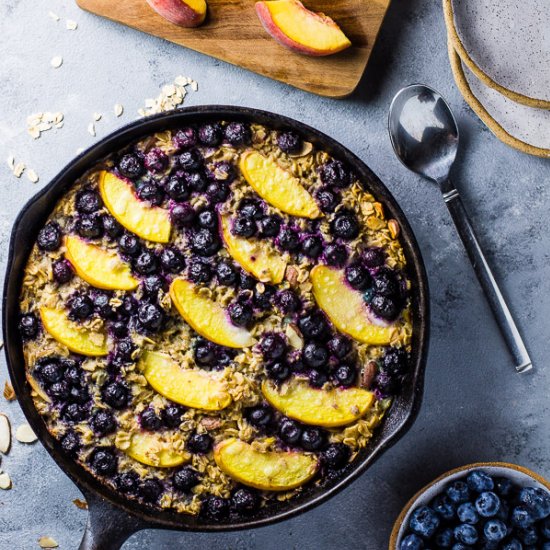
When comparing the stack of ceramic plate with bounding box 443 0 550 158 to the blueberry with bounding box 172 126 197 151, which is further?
the stack of ceramic plate with bounding box 443 0 550 158

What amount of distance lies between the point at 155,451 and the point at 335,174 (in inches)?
45.0

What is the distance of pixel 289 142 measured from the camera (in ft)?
8.91

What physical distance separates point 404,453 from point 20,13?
2.34 meters

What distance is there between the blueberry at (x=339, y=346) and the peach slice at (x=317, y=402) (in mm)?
126

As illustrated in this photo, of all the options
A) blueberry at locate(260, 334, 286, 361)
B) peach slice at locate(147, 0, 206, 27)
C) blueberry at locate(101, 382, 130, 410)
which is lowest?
blueberry at locate(260, 334, 286, 361)

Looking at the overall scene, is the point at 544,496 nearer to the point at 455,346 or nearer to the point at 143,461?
the point at 455,346

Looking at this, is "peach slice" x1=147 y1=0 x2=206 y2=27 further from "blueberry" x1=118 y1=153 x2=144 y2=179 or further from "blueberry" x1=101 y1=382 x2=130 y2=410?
"blueberry" x1=101 y1=382 x2=130 y2=410

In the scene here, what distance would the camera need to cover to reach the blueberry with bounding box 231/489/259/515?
8.84 ft

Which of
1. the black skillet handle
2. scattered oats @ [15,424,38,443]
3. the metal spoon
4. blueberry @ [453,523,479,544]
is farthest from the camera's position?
scattered oats @ [15,424,38,443]

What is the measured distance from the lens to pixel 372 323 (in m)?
2.68

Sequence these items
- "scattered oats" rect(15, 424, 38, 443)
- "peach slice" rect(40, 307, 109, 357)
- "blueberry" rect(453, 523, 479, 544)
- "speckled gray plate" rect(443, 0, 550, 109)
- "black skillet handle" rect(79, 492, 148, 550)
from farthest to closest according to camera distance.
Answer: "scattered oats" rect(15, 424, 38, 443) → "speckled gray plate" rect(443, 0, 550, 109) → "blueberry" rect(453, 523, 479, 544) → "peach slice" rect(40, 307, 109, 357) → "black skillet handle" rect(79, 492, 148, 550)

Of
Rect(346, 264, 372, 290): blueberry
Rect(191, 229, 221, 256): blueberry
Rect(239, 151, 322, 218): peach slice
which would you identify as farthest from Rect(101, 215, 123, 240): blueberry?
Rect(346, 264, 372, 290): blueberry

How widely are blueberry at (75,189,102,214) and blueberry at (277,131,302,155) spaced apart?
0.67 meters

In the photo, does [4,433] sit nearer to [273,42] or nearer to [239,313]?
[239,313]
